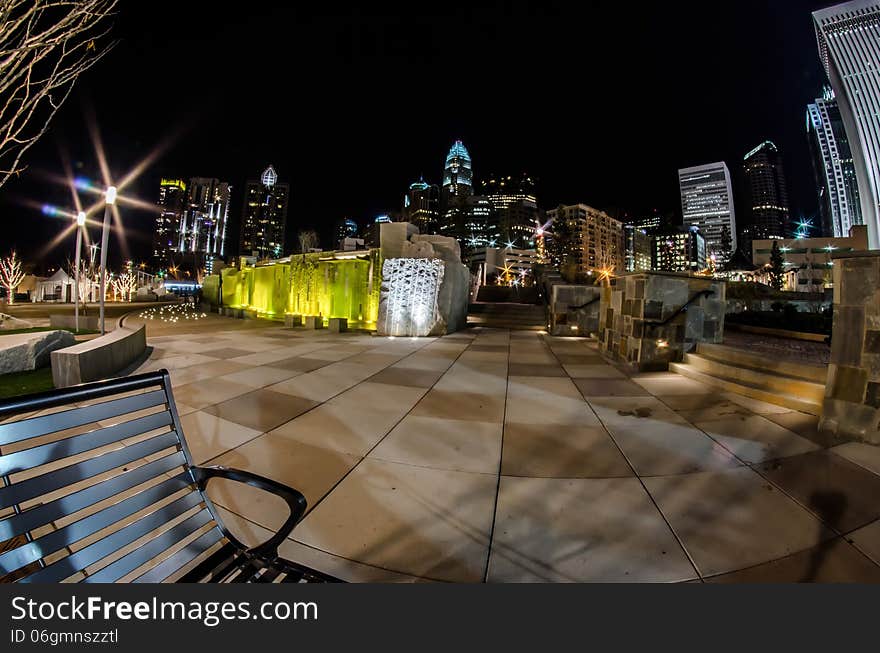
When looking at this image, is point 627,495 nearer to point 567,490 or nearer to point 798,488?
point 567,490

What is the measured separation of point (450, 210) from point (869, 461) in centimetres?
15742

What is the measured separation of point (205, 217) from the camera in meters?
136

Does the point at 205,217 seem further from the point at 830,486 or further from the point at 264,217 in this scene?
the point at 830,486

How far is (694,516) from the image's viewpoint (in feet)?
7.90

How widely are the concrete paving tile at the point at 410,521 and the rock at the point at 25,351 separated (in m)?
7.24

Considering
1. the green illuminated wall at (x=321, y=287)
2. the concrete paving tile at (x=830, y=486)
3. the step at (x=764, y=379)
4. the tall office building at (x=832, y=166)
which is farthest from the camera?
the tall office building at (x=832, y=166)

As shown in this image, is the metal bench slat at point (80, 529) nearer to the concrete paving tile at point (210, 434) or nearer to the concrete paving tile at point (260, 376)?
the concrete paving tile at point (210, 434)

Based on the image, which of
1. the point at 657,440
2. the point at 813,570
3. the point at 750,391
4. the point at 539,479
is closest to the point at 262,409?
the point at 539,479

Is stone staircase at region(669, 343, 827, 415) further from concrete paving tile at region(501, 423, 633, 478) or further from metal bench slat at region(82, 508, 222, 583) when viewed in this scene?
metal bench slat at region(82, 508, 222, 583)

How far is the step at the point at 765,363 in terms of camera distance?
474cm

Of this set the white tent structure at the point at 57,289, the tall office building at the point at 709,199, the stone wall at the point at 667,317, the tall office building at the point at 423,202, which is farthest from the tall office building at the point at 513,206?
the stone wall at the point at 667,317

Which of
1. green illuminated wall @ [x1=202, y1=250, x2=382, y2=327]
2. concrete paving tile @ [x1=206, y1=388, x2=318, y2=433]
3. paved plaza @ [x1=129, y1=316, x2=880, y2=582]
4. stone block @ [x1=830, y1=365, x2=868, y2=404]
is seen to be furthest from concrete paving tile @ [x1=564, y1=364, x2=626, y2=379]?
green illuminated wall @ [x1=202, y1=250, x2=382, y2=327]

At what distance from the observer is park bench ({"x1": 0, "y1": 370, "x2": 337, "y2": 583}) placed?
4.09ft

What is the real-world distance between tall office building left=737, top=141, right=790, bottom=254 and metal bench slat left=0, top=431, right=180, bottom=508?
184943 mm
